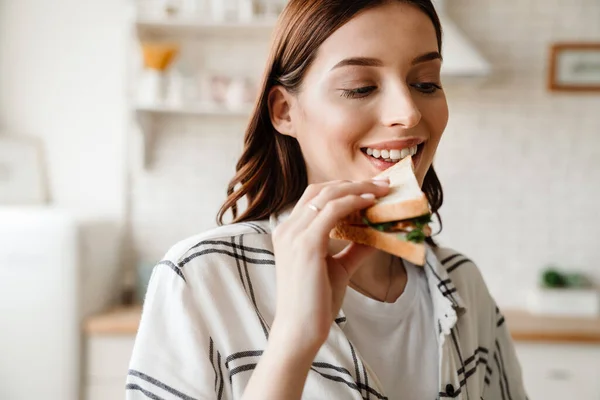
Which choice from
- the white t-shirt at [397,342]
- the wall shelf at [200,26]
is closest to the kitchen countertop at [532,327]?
the wall shelf at [200,26]

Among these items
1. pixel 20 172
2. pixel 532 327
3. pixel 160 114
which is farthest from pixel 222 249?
pixel 20 172

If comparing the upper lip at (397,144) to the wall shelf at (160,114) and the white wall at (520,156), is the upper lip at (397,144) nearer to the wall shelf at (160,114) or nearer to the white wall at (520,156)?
the wall shelf at (160,114)

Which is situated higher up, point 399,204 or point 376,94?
point 376,94

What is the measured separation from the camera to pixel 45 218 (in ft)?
8.79

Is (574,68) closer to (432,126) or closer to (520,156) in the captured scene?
(520,156)

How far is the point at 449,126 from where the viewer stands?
10.4 feet

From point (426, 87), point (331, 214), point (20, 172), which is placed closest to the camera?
point (331, 214)

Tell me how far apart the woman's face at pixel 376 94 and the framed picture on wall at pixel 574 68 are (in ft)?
7.56

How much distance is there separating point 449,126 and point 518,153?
365 mm

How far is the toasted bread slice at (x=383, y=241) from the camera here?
0.92m

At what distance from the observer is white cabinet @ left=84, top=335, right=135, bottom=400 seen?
8.84 feet

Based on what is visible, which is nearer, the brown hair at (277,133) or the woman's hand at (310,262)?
the woman's hand at (310,262)

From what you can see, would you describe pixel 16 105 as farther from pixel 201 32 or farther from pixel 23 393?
pixel 23 393

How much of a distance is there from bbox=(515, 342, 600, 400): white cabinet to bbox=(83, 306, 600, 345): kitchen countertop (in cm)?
4
